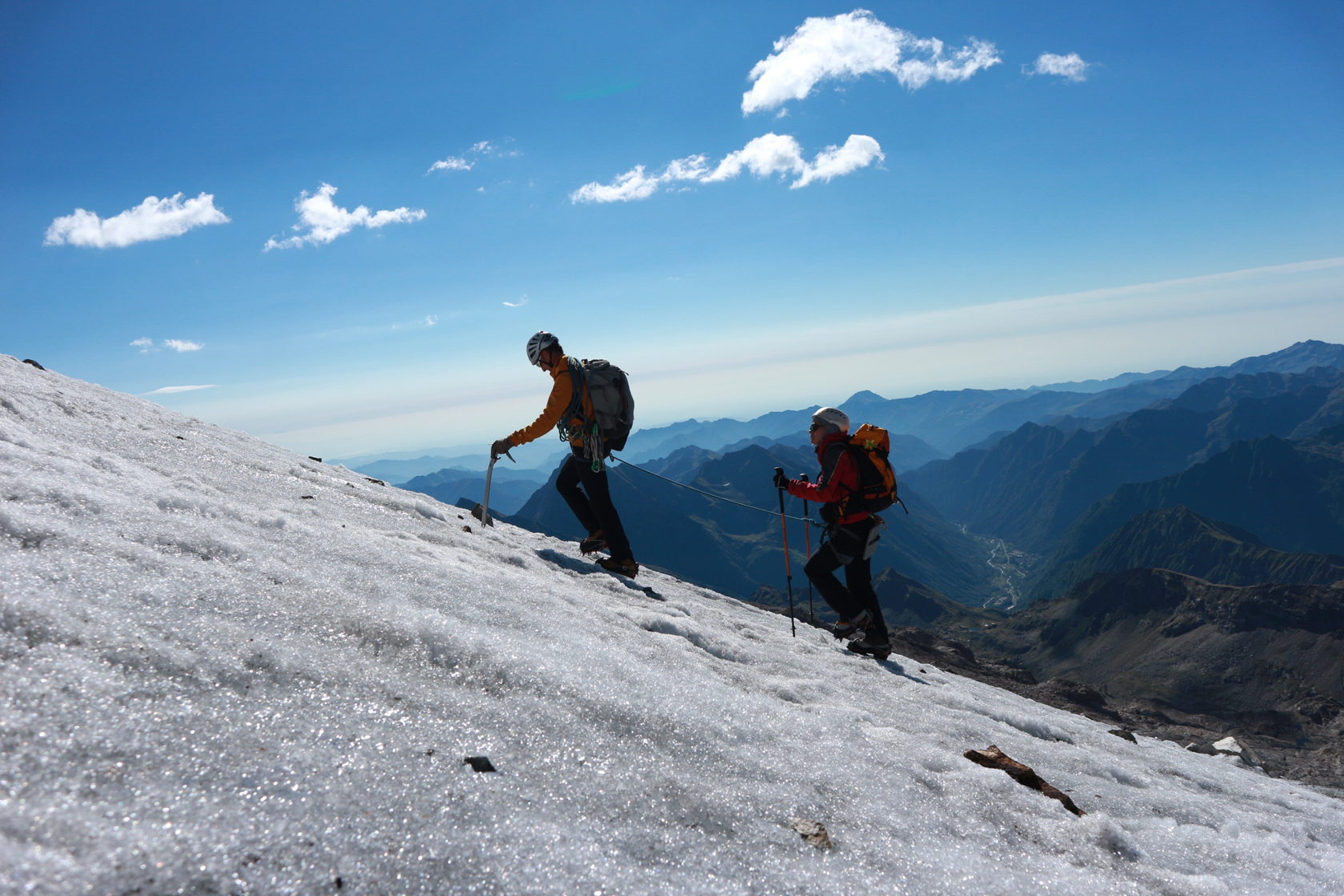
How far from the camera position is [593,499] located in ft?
38.0

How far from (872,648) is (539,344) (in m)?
7.46

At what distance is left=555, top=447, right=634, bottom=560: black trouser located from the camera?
1145 cm

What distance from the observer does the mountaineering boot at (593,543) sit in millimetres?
12906

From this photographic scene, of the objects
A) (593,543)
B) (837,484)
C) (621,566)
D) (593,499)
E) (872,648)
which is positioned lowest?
(872,648)

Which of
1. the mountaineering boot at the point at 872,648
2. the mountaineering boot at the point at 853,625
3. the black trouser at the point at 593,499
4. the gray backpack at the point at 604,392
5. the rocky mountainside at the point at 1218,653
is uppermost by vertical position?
the gray backpack at the point at 604,392

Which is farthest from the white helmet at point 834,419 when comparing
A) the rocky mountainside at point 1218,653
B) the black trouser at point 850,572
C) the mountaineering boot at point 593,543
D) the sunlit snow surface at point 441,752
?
the rocky mountainside at point 1218,653

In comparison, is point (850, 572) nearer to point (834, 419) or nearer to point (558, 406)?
Answer: point (834, 419)

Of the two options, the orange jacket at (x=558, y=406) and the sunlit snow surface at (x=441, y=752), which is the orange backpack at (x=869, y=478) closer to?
the sunlit snow surface at (x=441, y=752)

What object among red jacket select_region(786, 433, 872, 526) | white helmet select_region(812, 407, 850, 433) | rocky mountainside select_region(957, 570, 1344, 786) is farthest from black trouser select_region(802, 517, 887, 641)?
rocky mountainside select_region(957, 570, 1344, 786)

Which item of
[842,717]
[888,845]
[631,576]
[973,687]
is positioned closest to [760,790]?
[888,845]

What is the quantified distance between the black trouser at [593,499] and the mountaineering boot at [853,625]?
12.4 feet

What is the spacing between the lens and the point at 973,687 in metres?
12.2

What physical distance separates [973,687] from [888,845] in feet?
29.2

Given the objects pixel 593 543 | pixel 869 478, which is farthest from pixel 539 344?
pixel 869 478
